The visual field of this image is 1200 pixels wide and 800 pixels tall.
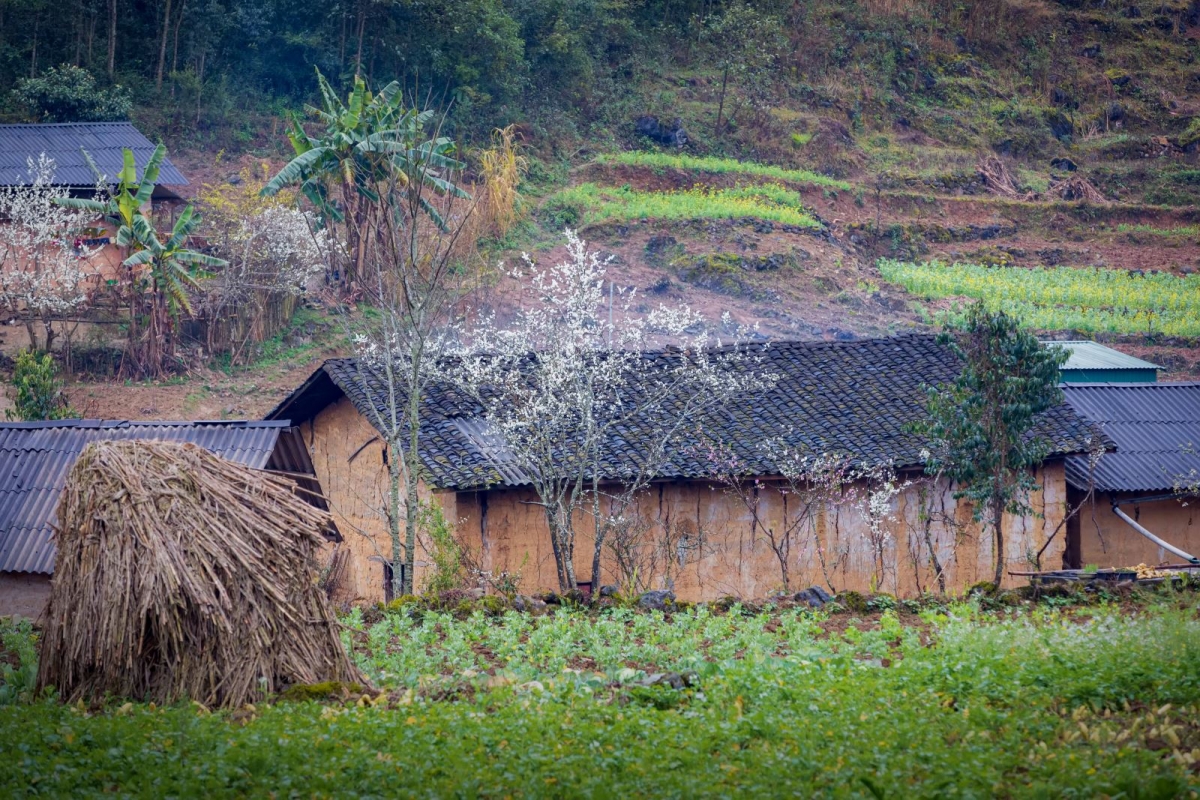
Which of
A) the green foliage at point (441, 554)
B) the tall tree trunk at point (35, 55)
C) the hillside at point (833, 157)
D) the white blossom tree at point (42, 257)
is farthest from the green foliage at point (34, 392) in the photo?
the tall tree trunk at point (35, 55)

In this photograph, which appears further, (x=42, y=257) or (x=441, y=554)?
(x=42, y=257)

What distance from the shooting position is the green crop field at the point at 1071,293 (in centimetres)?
3534

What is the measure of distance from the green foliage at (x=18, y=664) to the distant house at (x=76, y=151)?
2218 cm

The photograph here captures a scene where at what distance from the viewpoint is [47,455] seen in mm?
15398

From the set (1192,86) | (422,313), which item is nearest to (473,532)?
(422,313)

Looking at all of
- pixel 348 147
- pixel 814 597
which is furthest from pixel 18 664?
pixel 348 147

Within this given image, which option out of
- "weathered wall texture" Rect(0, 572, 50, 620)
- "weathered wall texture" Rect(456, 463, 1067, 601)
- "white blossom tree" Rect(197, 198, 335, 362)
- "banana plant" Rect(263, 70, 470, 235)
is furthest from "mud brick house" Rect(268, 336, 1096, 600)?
"white blossom tree" Rect(197, 198, 335, 362)

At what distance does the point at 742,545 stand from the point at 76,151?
23113 mm

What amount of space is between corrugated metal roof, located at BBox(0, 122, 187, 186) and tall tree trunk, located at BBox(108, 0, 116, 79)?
25.5ft

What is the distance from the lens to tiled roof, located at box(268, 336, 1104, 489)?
17266 millimetres

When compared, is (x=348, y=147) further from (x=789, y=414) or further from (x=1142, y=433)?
(x=1142, y=433)

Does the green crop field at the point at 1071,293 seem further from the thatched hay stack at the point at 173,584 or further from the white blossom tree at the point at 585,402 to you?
the thatched hay stack at the point at 173,584

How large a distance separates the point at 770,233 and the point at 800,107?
15598mm

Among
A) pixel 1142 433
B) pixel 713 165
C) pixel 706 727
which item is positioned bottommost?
pixel 706 727
